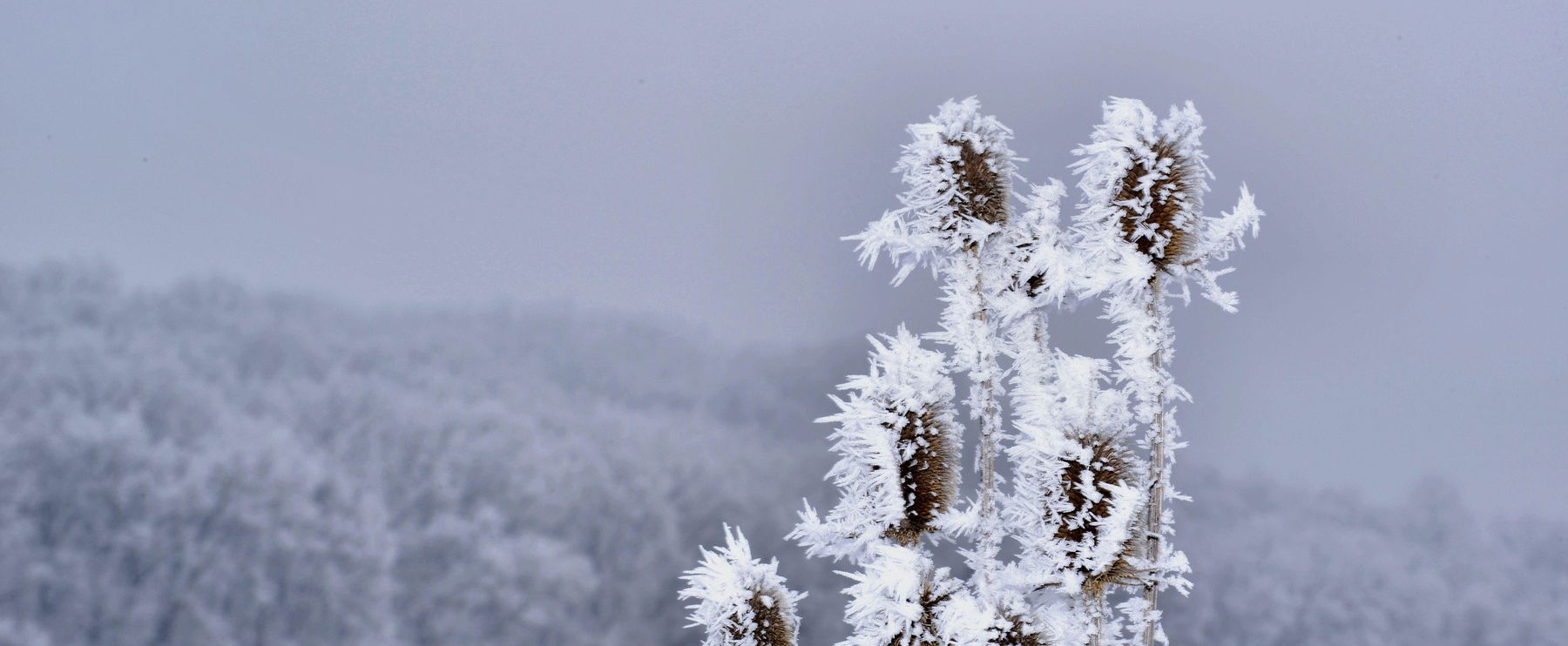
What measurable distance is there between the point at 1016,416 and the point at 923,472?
0.86 meters

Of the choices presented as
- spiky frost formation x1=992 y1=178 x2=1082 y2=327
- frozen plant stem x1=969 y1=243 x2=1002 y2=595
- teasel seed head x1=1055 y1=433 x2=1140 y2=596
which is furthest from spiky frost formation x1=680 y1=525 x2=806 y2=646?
spiky frost formation x1=992 y1=178 x2=1082 y2=327

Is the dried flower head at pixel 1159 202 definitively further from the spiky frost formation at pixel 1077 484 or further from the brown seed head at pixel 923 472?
the brown seed head at pixel 923 472

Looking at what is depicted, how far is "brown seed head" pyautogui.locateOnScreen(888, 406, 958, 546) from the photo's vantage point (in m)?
8.23

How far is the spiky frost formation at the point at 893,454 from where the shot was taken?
8242 mm

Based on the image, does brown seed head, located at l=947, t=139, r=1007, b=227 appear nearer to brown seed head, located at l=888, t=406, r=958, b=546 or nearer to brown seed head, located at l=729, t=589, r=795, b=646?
brown seed head, located at l=888, t=406, r=958, b=546

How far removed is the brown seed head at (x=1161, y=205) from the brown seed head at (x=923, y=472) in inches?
78.9

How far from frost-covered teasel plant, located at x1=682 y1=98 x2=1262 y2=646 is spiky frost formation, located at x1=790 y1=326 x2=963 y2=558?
0.01 metres

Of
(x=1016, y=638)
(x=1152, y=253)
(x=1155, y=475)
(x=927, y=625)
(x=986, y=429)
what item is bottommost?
(x=1016, y=638)

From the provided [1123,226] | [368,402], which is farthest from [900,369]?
[368,402]

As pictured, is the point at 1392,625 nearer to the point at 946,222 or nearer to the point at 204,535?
the point at 946,222

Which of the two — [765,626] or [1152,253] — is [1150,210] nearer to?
[1152,253]

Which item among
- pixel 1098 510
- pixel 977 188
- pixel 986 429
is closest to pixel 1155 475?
pixel 1098 510

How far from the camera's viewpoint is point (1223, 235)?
857cm

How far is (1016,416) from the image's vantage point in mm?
8586
